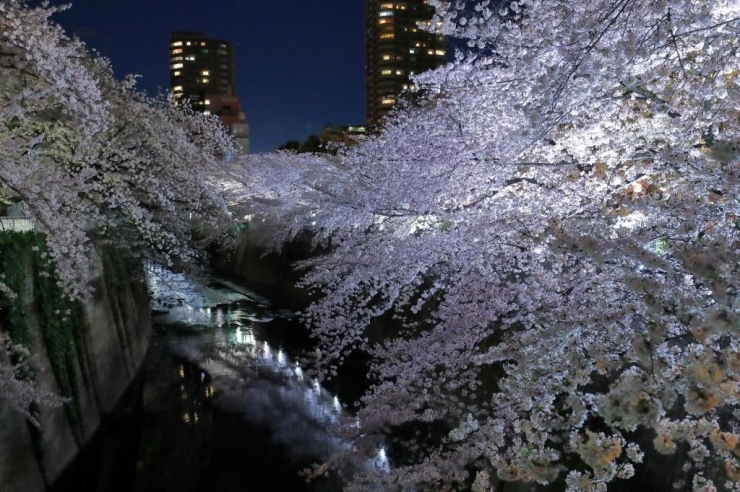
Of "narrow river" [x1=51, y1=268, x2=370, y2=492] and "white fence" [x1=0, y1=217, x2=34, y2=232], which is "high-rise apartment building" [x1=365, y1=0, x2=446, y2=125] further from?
"white fence" [x1=0, y1=217, x2=34, y2=232]

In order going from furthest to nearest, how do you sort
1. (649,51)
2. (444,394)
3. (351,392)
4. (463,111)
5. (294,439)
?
(351,392) < (294,439) < (444,394) < (463,111) < (649,51)

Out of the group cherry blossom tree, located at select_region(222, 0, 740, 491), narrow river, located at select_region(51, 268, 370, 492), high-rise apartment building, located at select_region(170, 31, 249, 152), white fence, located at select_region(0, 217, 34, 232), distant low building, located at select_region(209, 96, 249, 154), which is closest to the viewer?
cherry blossom tree, located at select_region(222, 0, 740, 491)

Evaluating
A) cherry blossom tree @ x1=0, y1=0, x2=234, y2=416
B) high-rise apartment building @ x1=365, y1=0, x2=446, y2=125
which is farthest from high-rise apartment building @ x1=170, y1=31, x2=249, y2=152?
cherry blossom tree @ x1=0, y1=0, x2=234, y2=416

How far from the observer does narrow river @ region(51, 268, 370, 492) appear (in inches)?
426

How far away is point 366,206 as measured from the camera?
37.3 ft

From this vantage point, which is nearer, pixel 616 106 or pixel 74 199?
pixel 616 106

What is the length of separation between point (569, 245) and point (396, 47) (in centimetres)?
7692

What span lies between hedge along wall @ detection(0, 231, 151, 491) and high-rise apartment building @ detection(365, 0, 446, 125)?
63860 millimetres

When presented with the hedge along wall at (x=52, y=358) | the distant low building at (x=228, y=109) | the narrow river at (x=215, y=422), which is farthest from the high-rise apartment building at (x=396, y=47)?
the hedge along wall at (x=52, y=358)

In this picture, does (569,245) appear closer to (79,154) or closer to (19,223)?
(79,154)

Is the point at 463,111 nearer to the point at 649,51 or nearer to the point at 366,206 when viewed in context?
the point at 366,206

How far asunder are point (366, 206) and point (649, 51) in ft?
21.7

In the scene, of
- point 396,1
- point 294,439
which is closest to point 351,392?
point 294,439

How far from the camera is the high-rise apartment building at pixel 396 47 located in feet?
247
